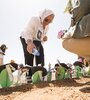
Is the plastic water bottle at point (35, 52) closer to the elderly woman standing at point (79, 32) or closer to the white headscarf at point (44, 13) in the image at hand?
the white headscarf at point (44, 13)

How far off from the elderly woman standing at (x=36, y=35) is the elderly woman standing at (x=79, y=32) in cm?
129

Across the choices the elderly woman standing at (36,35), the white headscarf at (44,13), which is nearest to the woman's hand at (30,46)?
the elderly woman standing at (36,35)

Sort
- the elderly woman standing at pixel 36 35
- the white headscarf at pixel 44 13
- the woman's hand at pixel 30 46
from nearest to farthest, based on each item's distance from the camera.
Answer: the woman's hand at pixel 30 46 < the elderly woman standing at pixel 36 35 < the white headscarf at pixel 44 13

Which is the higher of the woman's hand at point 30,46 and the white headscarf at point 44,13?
the white headscarf at point 44,13

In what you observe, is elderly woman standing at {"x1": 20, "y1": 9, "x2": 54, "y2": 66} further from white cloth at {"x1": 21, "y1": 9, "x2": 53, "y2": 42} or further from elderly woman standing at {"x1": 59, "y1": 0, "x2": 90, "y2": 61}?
elderly woman standing at {"x1": 59, "y1": 0, "x2": 90, "y2": 61}

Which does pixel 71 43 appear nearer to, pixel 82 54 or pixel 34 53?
pixel 82 54

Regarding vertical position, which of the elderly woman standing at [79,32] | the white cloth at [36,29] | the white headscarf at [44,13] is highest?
the white headscarf at [44,13]

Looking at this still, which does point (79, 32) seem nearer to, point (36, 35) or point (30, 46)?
point (30, 46)

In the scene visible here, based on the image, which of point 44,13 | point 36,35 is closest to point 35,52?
point 36,35

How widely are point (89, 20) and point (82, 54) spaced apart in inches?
9.2

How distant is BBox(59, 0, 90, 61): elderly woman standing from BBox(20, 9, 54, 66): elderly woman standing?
1.29 meters

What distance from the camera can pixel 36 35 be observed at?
3.44 metres

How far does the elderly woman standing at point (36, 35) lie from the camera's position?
329 centimetres

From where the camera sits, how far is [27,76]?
305 centimetres
